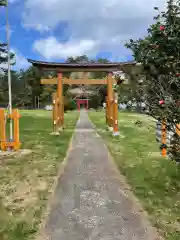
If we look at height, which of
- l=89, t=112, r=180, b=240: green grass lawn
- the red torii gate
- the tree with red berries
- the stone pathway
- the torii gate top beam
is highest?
the torii gate top beam

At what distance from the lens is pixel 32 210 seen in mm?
4488

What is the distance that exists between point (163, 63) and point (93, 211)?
6.88 feet

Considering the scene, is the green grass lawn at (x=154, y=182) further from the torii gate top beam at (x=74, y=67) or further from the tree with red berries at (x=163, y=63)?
the torii gate top beam at (x=74, y=67)

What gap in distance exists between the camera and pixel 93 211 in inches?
171

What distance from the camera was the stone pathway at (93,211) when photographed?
3.63 metres

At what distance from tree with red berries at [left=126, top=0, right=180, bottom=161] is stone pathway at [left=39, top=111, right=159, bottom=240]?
1341 millimetres

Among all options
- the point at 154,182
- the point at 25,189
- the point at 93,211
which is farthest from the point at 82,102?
the point at 93,211

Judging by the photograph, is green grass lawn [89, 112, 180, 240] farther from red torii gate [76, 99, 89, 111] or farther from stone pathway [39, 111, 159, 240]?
red torii gate [76, 99, 89, 111]

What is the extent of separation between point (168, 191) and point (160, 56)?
2.54 meters

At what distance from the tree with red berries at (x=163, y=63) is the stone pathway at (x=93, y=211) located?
134 cm

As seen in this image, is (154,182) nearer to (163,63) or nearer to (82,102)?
(163,63)

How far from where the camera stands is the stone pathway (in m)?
3.63

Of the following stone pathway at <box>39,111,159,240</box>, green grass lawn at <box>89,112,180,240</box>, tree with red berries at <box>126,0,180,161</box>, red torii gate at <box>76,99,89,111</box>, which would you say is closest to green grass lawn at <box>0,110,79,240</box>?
stone pathway at <box>39,111,159,240</box>

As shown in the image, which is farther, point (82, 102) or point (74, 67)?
point (82, 102)
